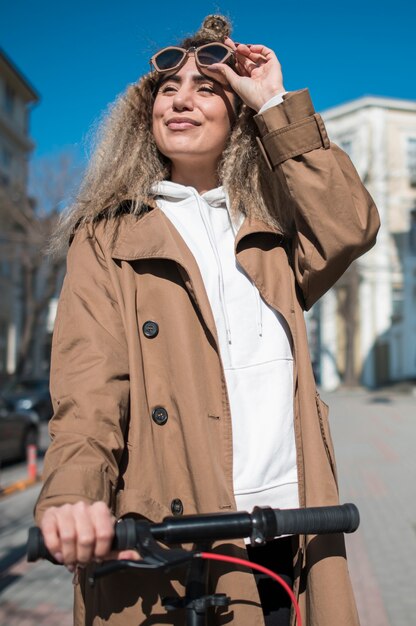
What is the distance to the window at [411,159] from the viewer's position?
41.7 meters

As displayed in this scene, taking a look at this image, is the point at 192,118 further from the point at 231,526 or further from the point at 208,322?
the point at 231,526

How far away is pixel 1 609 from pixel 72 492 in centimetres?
426

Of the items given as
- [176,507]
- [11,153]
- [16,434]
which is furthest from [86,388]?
[11,153]

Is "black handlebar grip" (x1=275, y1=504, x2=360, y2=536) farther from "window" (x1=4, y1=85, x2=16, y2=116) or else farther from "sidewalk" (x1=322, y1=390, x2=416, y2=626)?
"window" (x1=4, y1=85, x2=16, y2=116)

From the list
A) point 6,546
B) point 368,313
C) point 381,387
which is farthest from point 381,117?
point 6,546

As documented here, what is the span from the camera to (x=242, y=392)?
5.92ft

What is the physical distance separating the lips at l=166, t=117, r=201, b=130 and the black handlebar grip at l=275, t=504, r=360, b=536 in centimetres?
115

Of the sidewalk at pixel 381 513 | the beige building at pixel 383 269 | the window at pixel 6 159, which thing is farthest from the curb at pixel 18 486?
the window at pixel 6 159

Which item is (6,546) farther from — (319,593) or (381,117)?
(381,117)

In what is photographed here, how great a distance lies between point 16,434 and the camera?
45.5 ft

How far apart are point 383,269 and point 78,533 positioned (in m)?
41.0

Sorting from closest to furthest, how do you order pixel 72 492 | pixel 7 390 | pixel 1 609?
pixel 72 492, pixel 1 609, pixel 7 390

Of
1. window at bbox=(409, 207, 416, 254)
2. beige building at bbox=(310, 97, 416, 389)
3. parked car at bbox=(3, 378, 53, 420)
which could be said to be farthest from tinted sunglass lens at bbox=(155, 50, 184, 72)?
window at bbox=(409, 207, 416, 254)

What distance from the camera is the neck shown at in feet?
7.03
